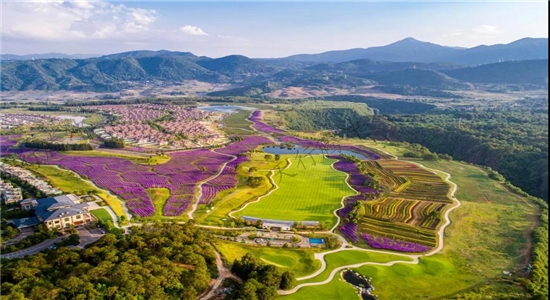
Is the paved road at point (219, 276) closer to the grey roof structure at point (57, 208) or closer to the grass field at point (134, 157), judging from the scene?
the grey roof structure at point (57, 208)

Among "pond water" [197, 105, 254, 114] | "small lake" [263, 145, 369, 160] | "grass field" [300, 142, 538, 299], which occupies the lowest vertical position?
"grass field" [300, 142, 538, 299]

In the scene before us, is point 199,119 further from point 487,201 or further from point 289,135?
point 487,201

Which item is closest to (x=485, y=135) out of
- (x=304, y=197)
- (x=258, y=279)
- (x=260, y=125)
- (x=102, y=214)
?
(x=304, y=197)

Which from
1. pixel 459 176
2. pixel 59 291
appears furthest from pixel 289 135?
pixel 59 291

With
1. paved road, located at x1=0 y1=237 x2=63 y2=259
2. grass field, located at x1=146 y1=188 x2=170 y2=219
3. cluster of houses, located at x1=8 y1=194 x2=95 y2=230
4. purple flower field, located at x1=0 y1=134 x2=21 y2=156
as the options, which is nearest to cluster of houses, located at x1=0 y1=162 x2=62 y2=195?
cluster of houses, located at x1=8 y1=194 x2=95 y2=230

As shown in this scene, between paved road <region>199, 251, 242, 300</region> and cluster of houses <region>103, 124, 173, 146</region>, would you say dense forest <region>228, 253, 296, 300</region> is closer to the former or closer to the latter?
paved road <region>199, 251, 242, 300</region>

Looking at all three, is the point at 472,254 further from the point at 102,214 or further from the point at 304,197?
the point at 102,214

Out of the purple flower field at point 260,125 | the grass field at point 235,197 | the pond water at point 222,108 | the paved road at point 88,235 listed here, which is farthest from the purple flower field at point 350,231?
the pond water at point 222,108

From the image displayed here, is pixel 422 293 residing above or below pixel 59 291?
below
